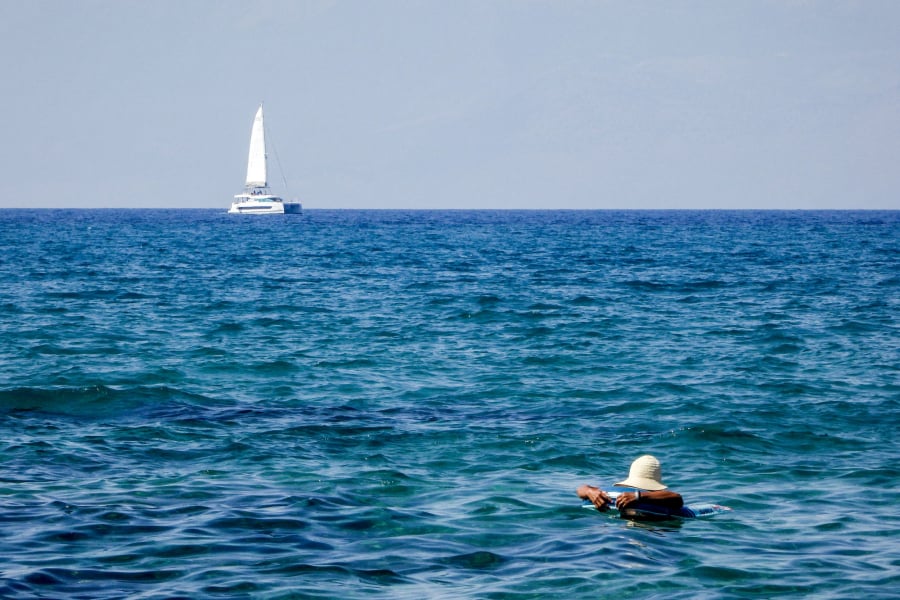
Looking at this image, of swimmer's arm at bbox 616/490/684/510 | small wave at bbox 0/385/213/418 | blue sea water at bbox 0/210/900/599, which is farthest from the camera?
small wave at bbox 0/385/213/418

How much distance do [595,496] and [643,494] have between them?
0.63 m

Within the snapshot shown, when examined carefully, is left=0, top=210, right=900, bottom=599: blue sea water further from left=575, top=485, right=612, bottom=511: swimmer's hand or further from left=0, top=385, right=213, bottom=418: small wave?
left=575, top=485, right=612, bottom=511: swimmer's hand

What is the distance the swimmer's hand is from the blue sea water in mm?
224

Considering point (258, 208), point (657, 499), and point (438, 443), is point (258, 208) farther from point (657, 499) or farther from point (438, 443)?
point (657, 499)

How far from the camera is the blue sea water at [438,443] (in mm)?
11336

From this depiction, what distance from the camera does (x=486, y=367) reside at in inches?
1010

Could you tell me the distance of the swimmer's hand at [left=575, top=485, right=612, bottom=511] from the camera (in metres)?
13.2

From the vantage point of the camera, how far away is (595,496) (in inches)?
525

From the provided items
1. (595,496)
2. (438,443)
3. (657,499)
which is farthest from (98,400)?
(657,499)
